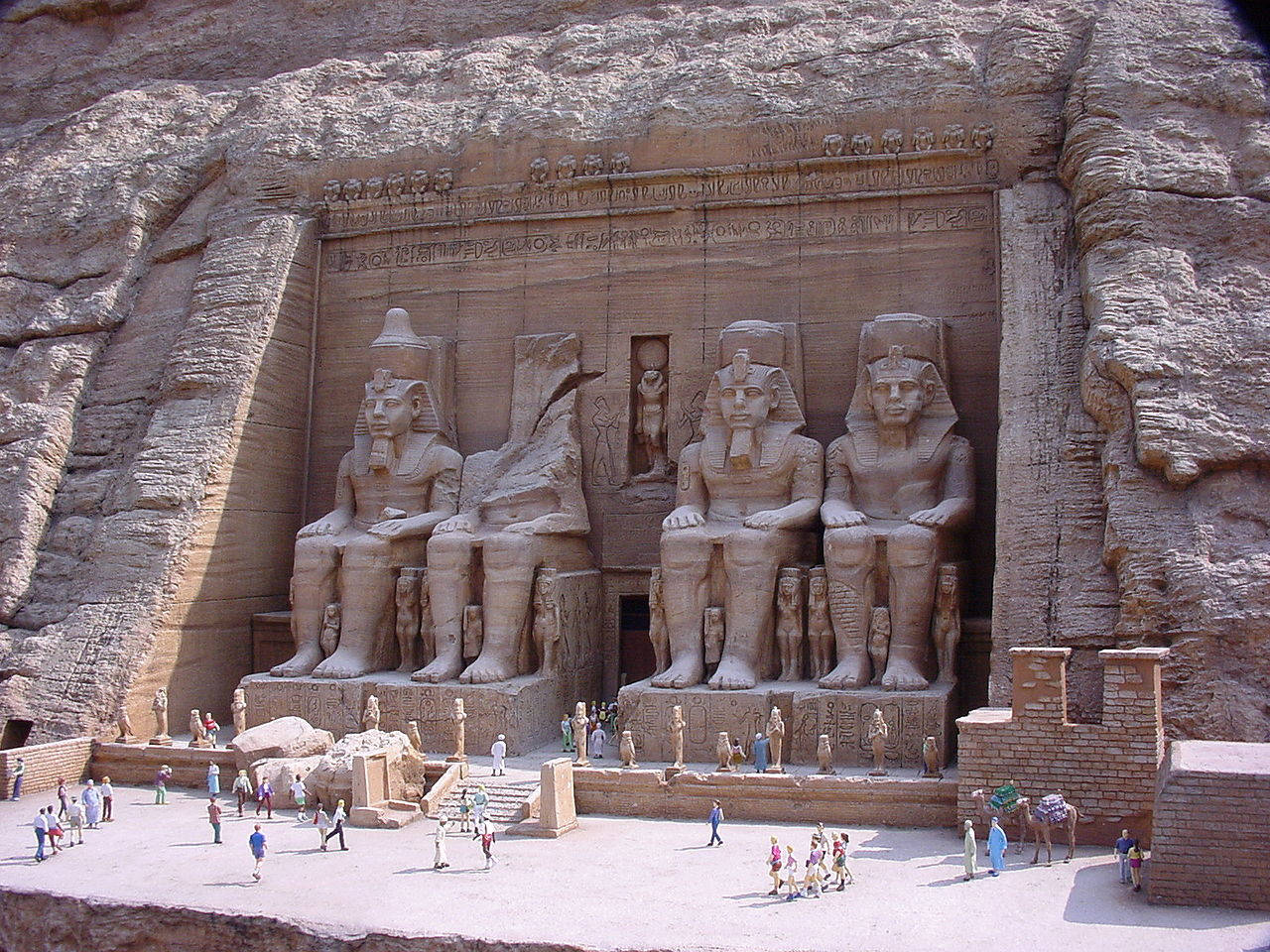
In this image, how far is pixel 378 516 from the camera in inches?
443

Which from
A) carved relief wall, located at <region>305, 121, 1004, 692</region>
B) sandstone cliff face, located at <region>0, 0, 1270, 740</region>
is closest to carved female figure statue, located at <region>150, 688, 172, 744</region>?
sandstone cliff face, located at <region>0, 0, 1270, 740</region>

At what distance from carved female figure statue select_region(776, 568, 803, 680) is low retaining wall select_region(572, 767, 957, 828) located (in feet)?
4.82

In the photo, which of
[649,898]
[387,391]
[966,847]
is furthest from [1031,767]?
[387,391]

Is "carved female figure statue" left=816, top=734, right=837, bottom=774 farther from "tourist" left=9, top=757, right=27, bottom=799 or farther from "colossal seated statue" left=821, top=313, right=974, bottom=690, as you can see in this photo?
"tourist" left=9, top=757, right=27, bottom=799

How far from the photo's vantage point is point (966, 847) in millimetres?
6922

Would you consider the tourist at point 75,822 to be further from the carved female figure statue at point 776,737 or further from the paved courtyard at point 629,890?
the carved female figure statue at point 776,737

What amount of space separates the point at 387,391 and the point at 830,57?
504 centimetres

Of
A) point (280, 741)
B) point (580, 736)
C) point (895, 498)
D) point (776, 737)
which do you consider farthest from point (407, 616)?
point (895, 498)

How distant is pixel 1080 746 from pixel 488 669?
454cm

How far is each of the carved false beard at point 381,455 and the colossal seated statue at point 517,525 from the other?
673mm

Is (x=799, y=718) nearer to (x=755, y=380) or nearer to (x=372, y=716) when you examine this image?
(x=755, y=380)

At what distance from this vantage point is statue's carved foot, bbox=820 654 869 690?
922cm

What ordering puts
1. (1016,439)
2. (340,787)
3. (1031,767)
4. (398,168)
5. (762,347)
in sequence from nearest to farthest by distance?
(1031,767) < (340,787) < (1016,439) < (762,347) < (398,168)

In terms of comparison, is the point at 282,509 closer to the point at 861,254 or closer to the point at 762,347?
the point at 762,347
